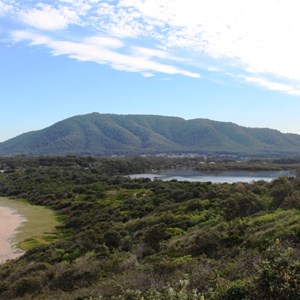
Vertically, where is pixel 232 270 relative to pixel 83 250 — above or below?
above

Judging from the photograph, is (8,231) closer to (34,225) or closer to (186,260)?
(34,225)

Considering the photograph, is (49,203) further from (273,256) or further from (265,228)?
(273,256)

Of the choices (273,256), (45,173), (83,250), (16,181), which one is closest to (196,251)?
(273,256)

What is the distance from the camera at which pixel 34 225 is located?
41250 mm

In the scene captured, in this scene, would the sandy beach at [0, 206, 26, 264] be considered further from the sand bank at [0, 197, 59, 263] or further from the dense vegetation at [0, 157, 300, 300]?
the dense vegetation at [0, 157, 300, 300]

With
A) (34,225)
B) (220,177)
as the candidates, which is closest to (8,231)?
(34,225)

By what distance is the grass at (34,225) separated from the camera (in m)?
33.0

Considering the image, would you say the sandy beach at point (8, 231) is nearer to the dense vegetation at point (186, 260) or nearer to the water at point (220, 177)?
the dense vegetation at point (186, 260)

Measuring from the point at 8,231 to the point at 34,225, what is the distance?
3581 mm

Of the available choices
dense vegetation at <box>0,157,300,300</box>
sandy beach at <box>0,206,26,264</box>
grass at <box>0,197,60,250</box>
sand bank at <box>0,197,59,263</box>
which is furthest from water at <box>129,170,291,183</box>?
dense vegetation at <box>0,157,300,300</box>

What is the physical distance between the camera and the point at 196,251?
1405cm

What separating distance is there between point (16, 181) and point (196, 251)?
72.4 m

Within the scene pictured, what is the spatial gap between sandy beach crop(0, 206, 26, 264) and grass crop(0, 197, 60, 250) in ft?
1.69

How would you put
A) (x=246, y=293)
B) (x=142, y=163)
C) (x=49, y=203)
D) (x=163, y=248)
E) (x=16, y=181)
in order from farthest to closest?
(x=142, y=163) < (x=16, y=181) < (x=49, y=203) < (x=163, y=248) < (x=246, y=293)
